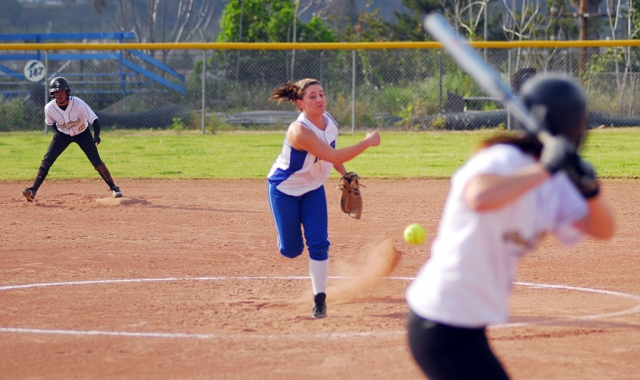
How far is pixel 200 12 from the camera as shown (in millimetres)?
41156

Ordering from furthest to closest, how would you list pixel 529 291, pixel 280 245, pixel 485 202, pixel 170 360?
1. pixel 529 291
2. pixel 280 245
3. pixel 170 360
4. pixel 485 202

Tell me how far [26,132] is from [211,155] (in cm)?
748

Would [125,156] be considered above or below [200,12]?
below

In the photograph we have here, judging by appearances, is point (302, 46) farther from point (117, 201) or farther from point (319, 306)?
point (319, 306)

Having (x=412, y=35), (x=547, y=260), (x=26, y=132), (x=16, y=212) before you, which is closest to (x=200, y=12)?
(x=412, y=35)

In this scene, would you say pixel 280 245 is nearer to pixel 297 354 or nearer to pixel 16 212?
pixel 297 354

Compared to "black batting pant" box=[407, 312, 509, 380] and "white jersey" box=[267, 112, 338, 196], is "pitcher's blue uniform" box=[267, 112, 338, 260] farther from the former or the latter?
"black batting pant" box=[407, 312, 509, 380]

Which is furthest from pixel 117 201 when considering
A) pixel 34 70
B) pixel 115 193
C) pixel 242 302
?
pixel 34 70

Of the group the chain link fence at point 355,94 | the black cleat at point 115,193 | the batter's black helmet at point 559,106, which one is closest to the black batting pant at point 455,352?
the batter's black helmet at point 559,106

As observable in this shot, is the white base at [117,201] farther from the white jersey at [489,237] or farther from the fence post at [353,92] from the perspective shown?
the white jersey at [489,237]

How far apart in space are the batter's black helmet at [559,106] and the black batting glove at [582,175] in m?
0.19

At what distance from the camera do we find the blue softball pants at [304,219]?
6.44 m

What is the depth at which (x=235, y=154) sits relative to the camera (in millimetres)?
18469

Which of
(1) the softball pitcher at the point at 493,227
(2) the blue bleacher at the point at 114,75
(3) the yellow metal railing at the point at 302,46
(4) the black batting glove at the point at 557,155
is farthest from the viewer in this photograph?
(2) the blue bleacher at the point at 114,75
